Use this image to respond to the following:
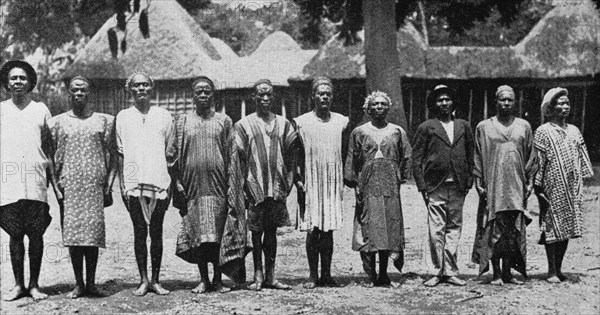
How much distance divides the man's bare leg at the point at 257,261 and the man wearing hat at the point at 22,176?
1.71 meters

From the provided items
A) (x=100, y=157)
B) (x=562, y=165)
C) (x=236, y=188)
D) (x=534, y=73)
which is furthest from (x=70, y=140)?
(x=534, y=73)

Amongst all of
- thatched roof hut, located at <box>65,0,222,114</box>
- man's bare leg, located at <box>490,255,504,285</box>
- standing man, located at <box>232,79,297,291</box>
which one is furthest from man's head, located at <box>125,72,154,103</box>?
thatched roof hut, located at <box>65,0,222,114</box>

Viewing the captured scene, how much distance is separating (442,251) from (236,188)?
198cm

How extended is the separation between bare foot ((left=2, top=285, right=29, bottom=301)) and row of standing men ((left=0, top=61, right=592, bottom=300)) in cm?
2

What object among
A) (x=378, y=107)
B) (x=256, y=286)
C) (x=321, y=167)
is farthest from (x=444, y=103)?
(x=256, y=286)

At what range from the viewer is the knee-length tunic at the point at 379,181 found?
6.45 meters

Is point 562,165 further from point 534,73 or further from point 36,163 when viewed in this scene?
point 534,73

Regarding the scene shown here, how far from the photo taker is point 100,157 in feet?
19.6

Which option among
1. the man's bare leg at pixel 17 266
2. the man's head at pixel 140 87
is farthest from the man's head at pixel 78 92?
the man's bare leg at pixel 17 266

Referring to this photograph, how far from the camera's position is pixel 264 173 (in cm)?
629

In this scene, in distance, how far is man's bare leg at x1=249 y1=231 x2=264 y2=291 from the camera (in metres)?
6.31

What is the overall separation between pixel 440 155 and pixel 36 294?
146 inches

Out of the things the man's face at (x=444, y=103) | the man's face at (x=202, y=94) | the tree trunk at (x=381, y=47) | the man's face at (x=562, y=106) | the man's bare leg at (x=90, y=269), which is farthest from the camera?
the tree trunk at (x=381, y=47)

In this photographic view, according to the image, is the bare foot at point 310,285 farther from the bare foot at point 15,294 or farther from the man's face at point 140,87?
the bare foot at point 15,294
